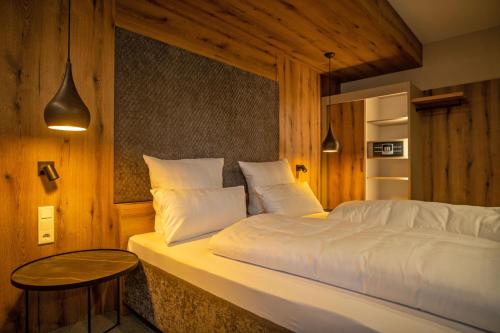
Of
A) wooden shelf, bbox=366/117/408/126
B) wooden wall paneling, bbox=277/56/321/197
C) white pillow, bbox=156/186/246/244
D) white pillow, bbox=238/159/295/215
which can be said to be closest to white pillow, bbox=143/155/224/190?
white pillow, bbox=156/186/246/244

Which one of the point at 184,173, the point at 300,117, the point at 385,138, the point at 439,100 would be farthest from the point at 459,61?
the point at 184,173

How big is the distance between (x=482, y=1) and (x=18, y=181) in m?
3.76

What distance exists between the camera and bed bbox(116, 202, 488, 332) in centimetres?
87

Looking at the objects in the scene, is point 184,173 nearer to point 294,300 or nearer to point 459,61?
point 294,300

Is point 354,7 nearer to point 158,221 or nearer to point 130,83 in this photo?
point 130,83

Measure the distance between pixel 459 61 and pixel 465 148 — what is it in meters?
0.97

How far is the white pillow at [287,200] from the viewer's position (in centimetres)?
236

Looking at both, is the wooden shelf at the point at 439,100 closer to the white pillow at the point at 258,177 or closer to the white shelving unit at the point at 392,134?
the white shelving unit at the point at 392,134

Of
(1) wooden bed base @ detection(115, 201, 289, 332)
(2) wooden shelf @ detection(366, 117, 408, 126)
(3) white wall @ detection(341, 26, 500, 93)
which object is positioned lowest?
(1) wooden bed base @ detection(115, 201, 289, 332)

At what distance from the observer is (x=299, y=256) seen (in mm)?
1139

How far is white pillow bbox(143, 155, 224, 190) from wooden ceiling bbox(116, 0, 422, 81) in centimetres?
94

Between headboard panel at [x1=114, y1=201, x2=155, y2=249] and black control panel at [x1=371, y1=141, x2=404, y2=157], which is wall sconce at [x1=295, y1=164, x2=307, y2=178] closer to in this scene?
black control panel at [x1=371, y1=141, x2=404, y2=157]

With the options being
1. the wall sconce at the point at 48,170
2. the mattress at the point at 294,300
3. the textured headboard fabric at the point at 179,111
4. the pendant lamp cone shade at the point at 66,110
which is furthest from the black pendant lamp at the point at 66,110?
the mattress at the point at 294,300

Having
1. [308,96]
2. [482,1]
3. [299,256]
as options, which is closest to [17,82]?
[299,256]
